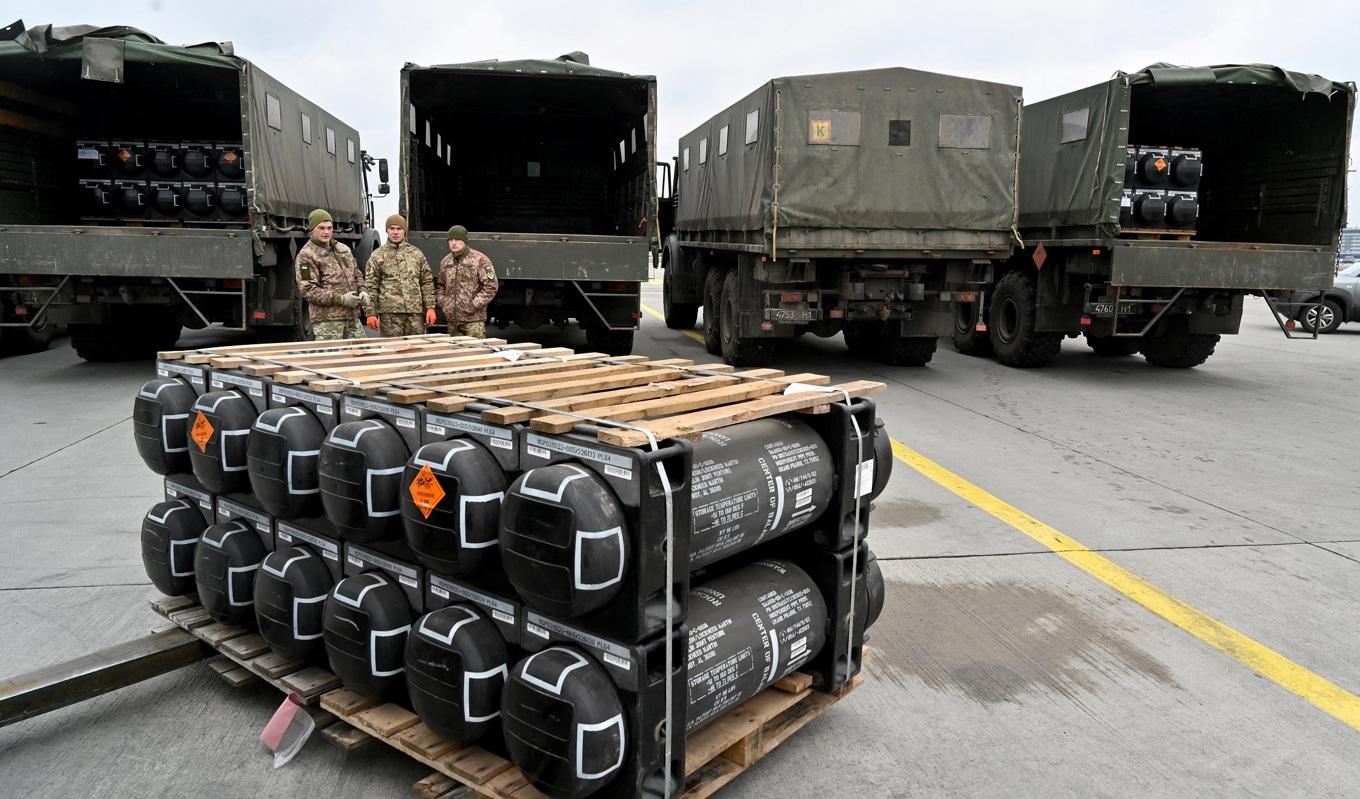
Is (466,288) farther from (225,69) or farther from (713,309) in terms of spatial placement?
(713,309)

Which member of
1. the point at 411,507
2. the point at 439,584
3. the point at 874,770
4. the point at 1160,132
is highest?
the point at 1160,132

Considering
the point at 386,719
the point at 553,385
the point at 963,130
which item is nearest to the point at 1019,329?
the point at 963,130

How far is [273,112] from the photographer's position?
1019cm

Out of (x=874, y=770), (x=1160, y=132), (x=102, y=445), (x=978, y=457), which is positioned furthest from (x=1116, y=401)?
(x=102, y=445)

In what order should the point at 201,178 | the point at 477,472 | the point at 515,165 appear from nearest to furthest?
the point at 477,472, the point at 201,178, the point at 515,165

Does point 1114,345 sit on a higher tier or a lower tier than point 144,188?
lower

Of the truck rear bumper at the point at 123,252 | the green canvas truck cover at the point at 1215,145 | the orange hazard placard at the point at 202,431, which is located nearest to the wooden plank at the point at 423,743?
the orange hazard placard at the point at 202,431

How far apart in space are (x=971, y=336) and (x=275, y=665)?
11.9m

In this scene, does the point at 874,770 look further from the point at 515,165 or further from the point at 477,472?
the point at 515,165

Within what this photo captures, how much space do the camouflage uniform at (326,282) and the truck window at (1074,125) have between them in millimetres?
8438

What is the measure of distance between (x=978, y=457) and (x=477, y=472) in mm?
5368

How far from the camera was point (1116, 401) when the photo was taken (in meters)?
9.77

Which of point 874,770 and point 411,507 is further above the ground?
point 411,507

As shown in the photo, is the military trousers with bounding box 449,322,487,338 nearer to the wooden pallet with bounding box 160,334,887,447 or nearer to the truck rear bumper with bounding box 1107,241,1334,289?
the wooden pallet with bounding box 160,334,887,447
